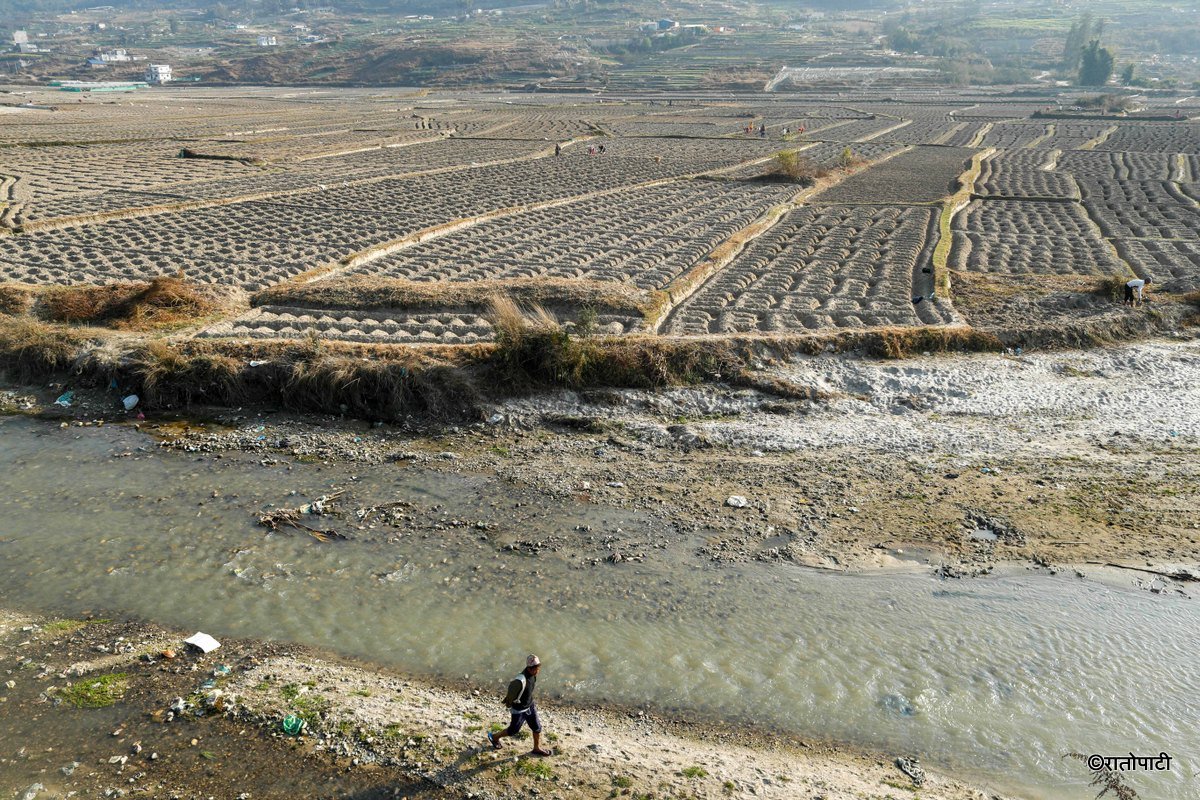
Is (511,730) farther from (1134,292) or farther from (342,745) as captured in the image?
(1134,292)

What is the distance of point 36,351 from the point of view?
14.7 m

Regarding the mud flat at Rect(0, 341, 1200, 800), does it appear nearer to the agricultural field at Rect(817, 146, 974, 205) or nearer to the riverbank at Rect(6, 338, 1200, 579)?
the riverbank at Rect(6, 338, 1200, 579)

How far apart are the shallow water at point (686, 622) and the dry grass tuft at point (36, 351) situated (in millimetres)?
4078

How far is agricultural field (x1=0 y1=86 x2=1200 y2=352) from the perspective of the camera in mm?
16750

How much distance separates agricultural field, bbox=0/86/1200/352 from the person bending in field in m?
1.54

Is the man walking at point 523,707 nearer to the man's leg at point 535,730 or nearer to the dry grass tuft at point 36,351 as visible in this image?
the man's leg at point 535,730

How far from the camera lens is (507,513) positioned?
1095 centimetres

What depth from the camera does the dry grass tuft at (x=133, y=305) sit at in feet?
51.9

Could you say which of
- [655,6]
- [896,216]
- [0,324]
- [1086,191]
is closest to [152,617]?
[0,324]

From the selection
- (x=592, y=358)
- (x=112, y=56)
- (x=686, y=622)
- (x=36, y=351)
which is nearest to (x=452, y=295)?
(x=592, y=358)

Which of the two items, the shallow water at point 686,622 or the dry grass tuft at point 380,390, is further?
the dry grass tuft at point 380,390

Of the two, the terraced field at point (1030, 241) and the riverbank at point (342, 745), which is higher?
the terraced field at point (1030, 241)

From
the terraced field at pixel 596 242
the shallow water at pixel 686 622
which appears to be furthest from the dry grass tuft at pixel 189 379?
the terraced field at pixel 596 242

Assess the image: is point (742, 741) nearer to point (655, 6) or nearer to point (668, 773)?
point (668, 773)
